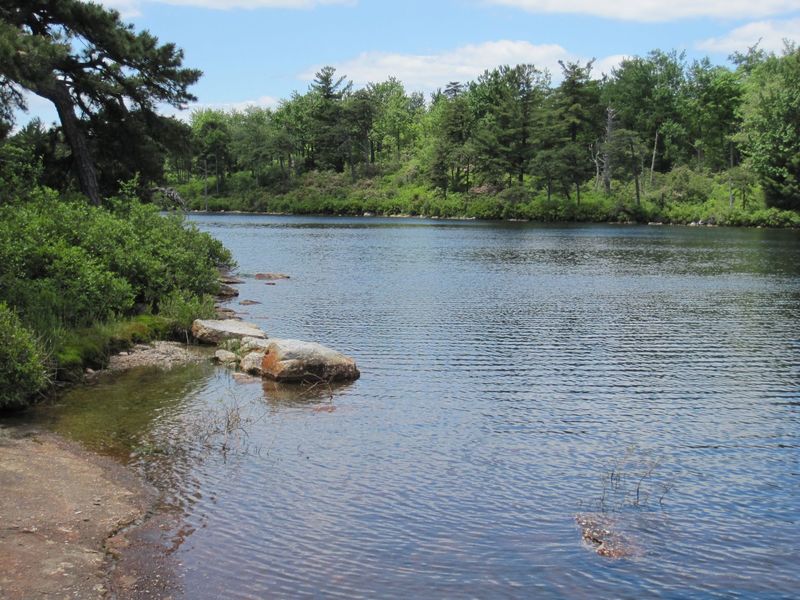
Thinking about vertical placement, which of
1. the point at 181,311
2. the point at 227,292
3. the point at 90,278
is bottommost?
the point at 227,292

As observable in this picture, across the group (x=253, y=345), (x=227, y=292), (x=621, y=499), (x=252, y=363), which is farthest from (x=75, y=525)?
(x=227, y=292)

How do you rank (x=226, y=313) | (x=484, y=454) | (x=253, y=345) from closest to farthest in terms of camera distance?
(x=484, y=454) → (x=253, y=345) → (x=226, y=313)

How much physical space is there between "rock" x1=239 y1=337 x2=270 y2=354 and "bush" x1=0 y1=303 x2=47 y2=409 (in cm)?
668

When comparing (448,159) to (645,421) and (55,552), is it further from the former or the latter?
(55,552)

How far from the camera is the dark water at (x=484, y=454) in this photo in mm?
10125

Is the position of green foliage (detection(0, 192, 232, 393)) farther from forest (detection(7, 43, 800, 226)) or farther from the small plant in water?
forest (detection(7, 43, 800, 226))

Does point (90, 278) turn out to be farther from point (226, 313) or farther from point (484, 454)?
point (484, 454)

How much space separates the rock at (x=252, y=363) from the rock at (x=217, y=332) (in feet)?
9.71

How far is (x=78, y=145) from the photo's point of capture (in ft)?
117

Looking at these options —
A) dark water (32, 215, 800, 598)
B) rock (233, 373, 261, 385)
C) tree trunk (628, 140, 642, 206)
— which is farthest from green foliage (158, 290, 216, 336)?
tree trunk (628, 140, 642, 206)

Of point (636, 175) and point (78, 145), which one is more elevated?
point (636, 175)

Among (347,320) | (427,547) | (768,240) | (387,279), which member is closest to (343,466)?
(427,547)

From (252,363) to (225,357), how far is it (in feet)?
4.69

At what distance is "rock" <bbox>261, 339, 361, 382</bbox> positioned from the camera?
20.1 m
